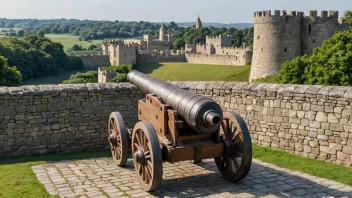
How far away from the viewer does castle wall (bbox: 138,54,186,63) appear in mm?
79500

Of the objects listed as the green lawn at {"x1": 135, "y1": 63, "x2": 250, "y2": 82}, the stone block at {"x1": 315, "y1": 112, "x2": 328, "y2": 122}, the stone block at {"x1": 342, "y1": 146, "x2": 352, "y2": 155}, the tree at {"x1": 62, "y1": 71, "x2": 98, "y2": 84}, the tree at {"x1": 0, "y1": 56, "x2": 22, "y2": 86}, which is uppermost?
the stone block at {"x1": 315, "y1": 112, "x2": 328, "y2": 122}

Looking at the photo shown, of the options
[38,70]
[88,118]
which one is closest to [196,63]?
[38,70]

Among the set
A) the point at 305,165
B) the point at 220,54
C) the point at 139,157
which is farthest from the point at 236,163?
the point at 220,54

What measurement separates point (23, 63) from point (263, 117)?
203 ft

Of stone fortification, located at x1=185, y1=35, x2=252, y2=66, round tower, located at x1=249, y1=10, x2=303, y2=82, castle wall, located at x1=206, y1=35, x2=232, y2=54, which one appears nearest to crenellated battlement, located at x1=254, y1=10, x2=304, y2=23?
round tower, located at x1=249, y1=10, x2=303, y2=82

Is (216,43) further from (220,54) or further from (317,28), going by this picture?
(317,28)

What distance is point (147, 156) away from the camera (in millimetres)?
6730

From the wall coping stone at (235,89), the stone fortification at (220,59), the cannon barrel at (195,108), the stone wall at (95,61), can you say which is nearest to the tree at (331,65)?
the wall coping stone at (235,89)

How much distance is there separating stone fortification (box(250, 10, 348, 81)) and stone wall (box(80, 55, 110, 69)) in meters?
58.4

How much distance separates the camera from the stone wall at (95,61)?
9438 cm

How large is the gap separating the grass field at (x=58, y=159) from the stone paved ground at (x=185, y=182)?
18 cm

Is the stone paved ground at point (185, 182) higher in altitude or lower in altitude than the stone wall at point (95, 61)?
higher

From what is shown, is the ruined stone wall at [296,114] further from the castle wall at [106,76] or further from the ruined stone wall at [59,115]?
the castle wall at [106,76]

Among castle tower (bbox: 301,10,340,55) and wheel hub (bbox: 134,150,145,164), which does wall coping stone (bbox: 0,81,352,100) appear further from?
castle tower (bbox: 301,10,340,55)
